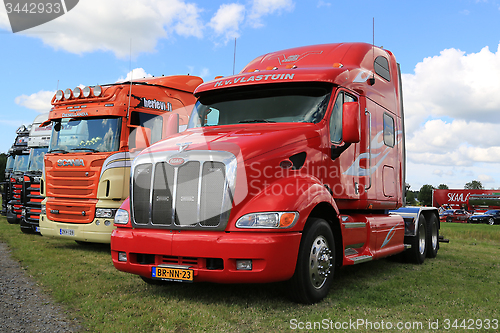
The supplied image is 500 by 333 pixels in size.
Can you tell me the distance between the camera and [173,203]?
208 inches

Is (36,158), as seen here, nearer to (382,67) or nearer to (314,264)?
(382,67)

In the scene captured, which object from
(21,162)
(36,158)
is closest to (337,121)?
(36,158)

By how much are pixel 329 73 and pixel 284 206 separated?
238 cm

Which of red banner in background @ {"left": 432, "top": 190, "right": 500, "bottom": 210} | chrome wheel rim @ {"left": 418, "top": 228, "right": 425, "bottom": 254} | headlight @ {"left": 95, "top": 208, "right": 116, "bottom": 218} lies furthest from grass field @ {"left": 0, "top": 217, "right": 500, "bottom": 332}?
red banner in background @ {"left": 432, "top": 190, "right": 500, "bottom": 210}

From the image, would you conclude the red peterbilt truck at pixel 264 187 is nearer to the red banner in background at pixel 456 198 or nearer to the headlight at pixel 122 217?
the headlight at pixel 122 217

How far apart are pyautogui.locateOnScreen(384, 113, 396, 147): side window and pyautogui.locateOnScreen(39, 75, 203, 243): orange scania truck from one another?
3843 millimetres

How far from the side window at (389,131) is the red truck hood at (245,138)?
8.94 ft

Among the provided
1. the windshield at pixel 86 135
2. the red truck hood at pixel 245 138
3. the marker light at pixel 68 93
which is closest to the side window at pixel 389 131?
the red truck hood at pixel 245 138

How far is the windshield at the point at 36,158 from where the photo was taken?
51.4ft

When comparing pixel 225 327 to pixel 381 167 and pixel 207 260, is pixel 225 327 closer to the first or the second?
pixel 207 260


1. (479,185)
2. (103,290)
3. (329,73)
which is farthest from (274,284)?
(479,185)

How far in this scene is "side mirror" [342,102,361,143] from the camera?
602 centimetres

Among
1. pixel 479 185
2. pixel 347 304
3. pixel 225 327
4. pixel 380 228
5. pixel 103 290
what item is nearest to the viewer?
pixel 225 327

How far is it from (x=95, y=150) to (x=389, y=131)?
5951 millimetres
